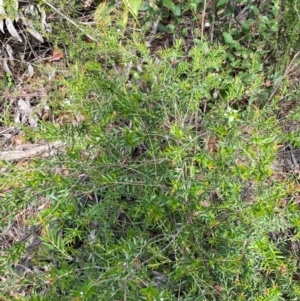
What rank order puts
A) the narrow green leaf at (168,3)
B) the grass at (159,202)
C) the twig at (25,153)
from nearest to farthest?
the grass at (159,202)
the narrow green leaf at (168,3)
the twig at (25,153)

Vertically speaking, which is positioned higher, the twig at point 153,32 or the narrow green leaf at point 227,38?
the narrow green leaf at point 227,38

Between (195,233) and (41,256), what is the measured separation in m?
0.66

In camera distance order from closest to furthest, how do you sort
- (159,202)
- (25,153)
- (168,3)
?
(159,202) < (168,3) < (25,153)

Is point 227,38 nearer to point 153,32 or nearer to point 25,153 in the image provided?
point 153,32

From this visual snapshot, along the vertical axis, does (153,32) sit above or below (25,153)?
above

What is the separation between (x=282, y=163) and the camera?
86.1 inches

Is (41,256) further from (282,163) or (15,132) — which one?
(282,163)

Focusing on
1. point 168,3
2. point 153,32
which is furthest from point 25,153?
point 168,3

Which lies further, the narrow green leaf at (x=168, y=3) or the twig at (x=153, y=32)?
the twig at (x=153, y=32)

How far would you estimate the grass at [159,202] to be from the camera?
141cm

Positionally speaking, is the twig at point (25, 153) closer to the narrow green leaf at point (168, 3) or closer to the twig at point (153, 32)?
the twig at point (153, 32)

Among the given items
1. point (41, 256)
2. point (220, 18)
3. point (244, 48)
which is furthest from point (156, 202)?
point (220, 18)

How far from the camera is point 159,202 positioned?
1.54m

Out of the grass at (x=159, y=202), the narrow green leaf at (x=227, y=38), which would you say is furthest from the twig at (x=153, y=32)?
the grass at (x=159, y=202)
